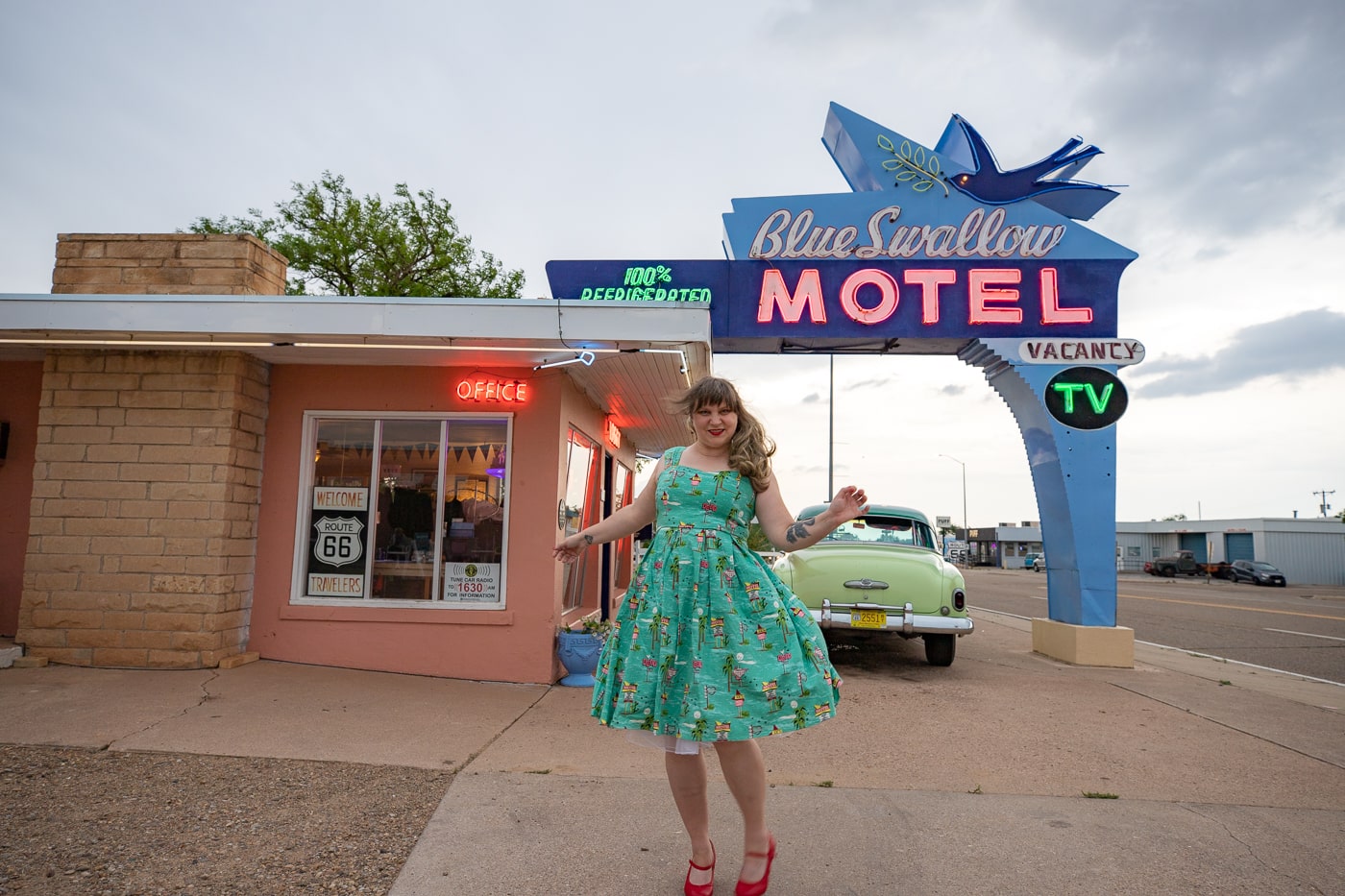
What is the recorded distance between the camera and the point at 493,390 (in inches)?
274

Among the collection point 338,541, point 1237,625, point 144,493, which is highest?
point 144,493

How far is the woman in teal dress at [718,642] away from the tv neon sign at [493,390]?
4.29 m

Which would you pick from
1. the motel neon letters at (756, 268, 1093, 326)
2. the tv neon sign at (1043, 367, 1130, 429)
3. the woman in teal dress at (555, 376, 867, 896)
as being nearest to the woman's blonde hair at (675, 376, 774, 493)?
the woman in teal dress at (555, 376, 867, 896)

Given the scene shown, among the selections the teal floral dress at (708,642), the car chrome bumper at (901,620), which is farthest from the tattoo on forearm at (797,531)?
the car chrome bumper at (901,620)

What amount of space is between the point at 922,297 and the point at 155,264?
7182 mm

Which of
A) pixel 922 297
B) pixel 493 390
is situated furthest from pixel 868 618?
pixel 493 390

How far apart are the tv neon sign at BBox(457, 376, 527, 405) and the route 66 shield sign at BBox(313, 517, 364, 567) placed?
58.6 inches

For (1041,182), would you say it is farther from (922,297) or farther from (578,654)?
(578,654)

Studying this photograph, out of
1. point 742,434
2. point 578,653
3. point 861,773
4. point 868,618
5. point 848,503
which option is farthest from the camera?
point 868,618

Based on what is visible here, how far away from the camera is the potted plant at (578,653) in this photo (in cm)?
664

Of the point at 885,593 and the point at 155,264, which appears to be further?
the point at 885,593

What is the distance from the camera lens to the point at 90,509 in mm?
6410

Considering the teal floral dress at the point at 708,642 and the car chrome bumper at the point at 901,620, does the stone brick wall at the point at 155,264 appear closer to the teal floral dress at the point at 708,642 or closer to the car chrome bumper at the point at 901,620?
the teal floral dress at the point at 708,642

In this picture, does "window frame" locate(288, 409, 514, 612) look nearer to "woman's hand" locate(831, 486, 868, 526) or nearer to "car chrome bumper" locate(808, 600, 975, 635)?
"car chrome bumper" locate(808, 600, 975, 635)
